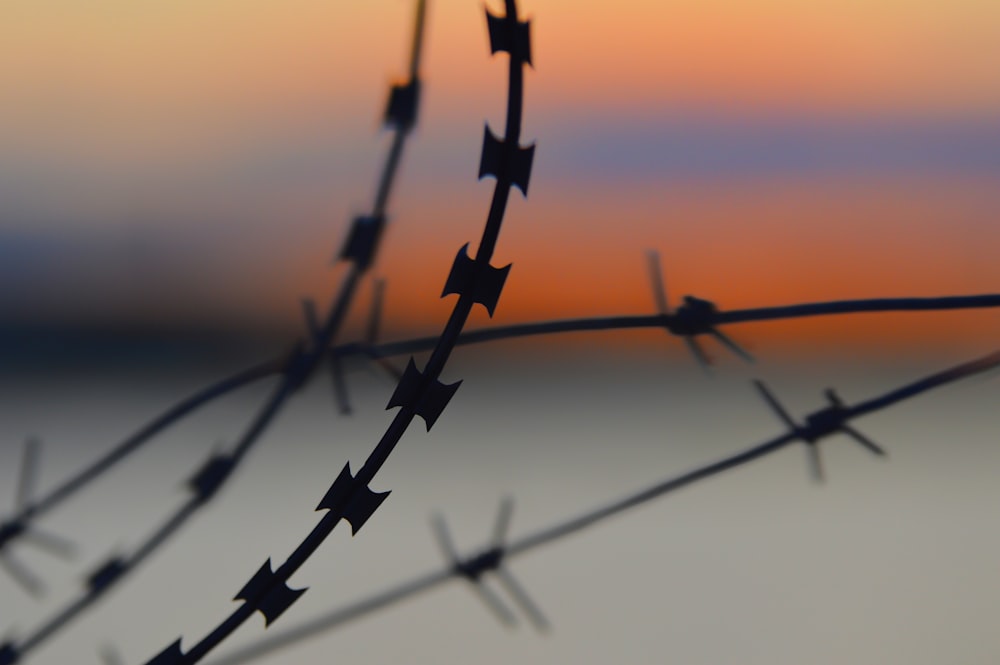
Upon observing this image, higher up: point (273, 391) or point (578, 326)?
point (273, 391)

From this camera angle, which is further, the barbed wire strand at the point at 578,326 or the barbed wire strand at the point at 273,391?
the barbed wire strand at the point at 273,391

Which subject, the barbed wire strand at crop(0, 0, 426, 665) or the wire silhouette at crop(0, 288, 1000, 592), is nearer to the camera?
the wire silhouette at crop(0, 288, 1000, 592)

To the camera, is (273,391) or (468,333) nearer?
(468,333)

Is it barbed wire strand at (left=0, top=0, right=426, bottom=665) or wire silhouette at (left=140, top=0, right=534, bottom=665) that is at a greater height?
barbed wire strand at (left=0, top=0, right=426, bottom=665)

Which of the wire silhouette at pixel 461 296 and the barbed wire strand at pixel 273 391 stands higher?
the barbed wire strand at pixel 273 391

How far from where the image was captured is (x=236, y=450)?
26.9 inches

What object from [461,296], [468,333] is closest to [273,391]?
[468,333]

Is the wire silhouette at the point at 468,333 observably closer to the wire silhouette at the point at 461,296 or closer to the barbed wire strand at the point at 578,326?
the barbed wire strand at the point at 578,326

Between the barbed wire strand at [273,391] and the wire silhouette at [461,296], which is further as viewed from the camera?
the barbed wire strand at [273,391]

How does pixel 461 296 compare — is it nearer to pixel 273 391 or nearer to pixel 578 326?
pixel 578 326

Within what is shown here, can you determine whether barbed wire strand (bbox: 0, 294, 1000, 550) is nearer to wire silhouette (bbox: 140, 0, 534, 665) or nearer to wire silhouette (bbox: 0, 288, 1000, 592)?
wire silhouette (bbox: 0, 288, 1000, 592)

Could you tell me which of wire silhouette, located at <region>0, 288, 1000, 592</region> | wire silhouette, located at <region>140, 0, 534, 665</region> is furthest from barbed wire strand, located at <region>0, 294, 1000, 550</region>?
wire silhouette, located at <region>140, 0, 534, 665</region>

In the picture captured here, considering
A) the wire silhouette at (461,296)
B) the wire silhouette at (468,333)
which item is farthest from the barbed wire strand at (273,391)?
the wire silhouette at (461,296)

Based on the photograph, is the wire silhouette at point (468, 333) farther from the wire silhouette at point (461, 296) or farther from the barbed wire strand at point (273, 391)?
the wire silhouette at point (461, 296)
